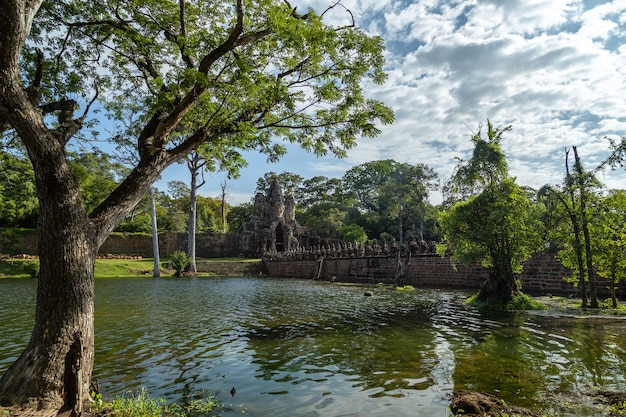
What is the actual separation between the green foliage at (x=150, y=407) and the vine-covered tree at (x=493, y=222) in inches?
527

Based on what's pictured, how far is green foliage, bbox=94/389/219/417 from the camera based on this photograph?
457 centimetres

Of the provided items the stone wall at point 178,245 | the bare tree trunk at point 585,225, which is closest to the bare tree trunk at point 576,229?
the bare tree trunk at point 585,225

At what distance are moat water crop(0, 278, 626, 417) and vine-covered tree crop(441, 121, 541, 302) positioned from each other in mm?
2722

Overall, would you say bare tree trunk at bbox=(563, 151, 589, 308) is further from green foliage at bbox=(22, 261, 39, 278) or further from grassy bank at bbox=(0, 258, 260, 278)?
green foliage at bbox=(22, 261, 39, 278)

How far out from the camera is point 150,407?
16.4ft

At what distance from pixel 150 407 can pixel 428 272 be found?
25.2 metres

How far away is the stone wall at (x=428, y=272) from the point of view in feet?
65.1

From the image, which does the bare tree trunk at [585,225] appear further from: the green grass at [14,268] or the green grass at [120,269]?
the green grass at [14,268]

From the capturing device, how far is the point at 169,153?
646 centimetres

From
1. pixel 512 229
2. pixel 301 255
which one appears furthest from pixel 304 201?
pixel 512 229

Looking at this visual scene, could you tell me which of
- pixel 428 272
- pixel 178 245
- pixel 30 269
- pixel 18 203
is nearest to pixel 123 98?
pixel 428 272

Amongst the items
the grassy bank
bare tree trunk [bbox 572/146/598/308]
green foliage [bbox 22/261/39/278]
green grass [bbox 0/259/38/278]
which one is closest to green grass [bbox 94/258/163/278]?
the grassy bank

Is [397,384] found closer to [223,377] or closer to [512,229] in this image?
[223,377]

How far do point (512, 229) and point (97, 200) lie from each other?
42.4 m
